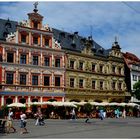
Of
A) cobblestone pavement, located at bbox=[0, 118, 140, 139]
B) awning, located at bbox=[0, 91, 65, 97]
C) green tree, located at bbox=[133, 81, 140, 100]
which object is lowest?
cobblestone pavement, located at bbox=[0, 118, 140, 139]

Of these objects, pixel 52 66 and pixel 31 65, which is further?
pixel 52 66

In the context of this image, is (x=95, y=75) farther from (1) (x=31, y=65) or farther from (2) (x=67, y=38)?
(1) (x=31, y=65)

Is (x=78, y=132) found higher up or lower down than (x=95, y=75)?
lower down

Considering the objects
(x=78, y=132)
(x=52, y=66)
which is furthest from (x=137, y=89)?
(x=78, y=132)

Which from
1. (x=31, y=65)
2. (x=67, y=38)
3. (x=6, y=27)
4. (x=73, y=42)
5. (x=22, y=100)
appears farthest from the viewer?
(x=67, y=38)

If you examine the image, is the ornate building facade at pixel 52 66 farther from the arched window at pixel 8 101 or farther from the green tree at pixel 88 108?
the green tree at pixel 88 108

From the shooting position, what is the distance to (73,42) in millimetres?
53125

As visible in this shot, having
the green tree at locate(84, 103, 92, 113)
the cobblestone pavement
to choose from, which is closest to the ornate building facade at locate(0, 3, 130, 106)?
the green tree at locate(84, 103, 92, 113)

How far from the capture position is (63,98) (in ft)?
162

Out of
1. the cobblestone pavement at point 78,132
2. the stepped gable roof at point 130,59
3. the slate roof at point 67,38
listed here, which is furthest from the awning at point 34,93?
the stepped gable roof at point 130,59

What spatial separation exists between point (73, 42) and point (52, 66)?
6705mm

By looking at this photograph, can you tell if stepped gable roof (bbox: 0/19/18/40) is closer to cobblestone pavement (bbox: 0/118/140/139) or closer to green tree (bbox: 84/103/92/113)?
green tree (bbox: 84/103/92/113)

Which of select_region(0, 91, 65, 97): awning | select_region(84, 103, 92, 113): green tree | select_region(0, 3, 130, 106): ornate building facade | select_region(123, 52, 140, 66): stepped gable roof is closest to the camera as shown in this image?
select_region(0, 91, 65, 97): awning

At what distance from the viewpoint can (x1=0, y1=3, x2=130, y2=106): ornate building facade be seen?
44.6 meters
